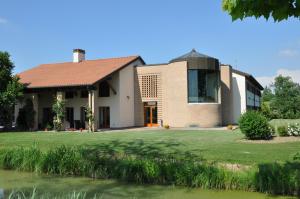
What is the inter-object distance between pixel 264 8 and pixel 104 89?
29130 millimetres

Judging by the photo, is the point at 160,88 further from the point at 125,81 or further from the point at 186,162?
the point at 186,162

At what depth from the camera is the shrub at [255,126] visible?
1905cm

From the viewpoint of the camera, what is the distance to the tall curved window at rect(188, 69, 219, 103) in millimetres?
32125

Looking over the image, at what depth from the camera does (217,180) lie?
11.4 meters

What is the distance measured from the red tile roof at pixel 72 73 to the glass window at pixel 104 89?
135 centimetres

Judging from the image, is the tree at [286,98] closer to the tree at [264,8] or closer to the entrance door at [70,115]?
the entrance door at [70,115]

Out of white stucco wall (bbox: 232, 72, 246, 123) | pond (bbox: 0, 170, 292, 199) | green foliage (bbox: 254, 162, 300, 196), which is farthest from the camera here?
white stucco wall (bbox: 232, 72, 246, 123)

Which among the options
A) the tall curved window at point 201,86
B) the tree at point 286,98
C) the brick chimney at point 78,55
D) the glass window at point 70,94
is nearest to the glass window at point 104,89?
the glass window at point 70,94

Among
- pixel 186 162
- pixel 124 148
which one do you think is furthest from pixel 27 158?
pixel 186 162

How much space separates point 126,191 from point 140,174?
1269 millimetres

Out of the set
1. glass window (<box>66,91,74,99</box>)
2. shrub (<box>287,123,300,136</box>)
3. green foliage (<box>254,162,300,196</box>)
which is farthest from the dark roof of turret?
green foliage (<box>254,162,300,196</box>)

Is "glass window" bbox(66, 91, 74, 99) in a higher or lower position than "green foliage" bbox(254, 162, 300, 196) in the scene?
higher

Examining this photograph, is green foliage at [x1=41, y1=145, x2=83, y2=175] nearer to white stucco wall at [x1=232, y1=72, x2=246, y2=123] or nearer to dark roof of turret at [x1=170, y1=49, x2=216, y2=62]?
dark roof of turret at [x1=170, y1=49, x2=216, y2=62]

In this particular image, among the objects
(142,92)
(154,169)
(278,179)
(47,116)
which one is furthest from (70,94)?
(278,179)
